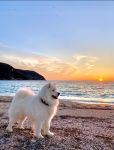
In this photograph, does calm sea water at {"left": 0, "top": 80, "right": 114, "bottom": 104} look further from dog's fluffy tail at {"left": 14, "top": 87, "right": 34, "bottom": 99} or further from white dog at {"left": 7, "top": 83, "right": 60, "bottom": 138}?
dog's fluffy tail at {"left": 14, "top": 87, "right": 34, "bottom": 99}

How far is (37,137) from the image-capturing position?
930 cm

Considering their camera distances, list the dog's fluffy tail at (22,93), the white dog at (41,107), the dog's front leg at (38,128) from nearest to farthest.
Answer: the white dog at (41,107) < the dog's front leg at (38,128) < the dog's fluffy tail at (22,93)

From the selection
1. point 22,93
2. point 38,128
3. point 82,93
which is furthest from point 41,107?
point 82,93

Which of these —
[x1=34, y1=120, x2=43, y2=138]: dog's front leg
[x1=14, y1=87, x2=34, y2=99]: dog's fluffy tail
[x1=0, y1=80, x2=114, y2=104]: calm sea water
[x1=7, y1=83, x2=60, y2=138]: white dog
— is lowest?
[x1=0, y1=80, x2=114, y2=104]: calm sea water

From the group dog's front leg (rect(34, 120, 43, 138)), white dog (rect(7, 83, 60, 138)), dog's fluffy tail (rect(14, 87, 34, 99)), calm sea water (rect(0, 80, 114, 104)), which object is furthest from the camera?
calm sea water (rect(0, 80, 114, 104))

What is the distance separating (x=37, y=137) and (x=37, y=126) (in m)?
0.36

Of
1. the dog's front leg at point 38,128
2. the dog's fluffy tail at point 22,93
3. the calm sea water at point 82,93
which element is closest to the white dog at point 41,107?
the dog's front leg at point 38,128

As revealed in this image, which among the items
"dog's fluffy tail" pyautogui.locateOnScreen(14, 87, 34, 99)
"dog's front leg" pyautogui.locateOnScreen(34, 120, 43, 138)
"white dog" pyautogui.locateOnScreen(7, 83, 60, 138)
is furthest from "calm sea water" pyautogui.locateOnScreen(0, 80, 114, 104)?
"dog's front leg" pyautogui.locateOnScreen(34, 120, 43, 138)

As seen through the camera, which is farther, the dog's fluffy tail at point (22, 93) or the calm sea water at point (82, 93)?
the calm sea water at point (82, 93)

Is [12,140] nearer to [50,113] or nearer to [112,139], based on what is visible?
[50,113]

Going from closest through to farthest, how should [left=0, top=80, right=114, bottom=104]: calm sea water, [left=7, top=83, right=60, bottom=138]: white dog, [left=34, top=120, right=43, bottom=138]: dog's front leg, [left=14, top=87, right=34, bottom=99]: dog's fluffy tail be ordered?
[left=7, top=83, right=60, bottom=138]: white dog, [left=34, top=120, right=43, bottom=138]: dog's front leg, [left=14, top=87, right=34, bottom=99]: dog's fluffy tail, [left=0, top=80, right=114, bottom=104]: calm sea water

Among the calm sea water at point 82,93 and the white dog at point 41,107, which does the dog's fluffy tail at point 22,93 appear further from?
the calm sea water at point 82,93

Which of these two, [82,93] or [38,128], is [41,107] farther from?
[82,93]

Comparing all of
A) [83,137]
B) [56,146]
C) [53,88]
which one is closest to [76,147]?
[56,146]
